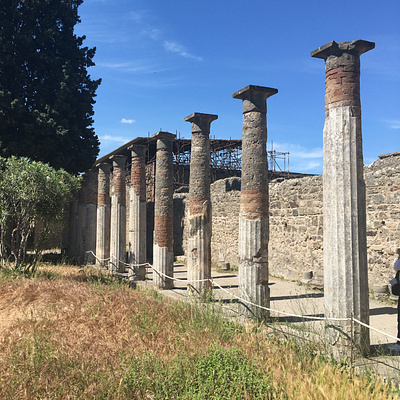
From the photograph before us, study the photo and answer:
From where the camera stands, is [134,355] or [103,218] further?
[103,218]

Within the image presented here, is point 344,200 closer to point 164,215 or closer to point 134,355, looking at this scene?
point 134,355

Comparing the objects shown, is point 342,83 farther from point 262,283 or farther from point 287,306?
point 287,306

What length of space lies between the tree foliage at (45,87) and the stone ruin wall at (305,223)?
6.47m

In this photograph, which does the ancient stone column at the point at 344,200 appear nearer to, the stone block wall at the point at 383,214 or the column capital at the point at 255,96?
the column capital at the point at 255,96

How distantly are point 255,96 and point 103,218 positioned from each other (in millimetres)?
10989

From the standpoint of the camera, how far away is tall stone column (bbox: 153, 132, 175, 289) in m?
11.0

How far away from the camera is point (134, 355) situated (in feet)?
14.9

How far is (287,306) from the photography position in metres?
8.95

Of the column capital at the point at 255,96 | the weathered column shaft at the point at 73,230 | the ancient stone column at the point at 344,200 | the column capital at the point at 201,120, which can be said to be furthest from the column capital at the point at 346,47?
the weathered column shaft at the point at 73,230

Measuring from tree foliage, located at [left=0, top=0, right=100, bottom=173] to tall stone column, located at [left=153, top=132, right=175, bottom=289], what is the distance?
6499 mm

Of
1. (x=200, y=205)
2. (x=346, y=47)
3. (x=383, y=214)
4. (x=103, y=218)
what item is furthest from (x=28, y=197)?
(x=383, y=214)

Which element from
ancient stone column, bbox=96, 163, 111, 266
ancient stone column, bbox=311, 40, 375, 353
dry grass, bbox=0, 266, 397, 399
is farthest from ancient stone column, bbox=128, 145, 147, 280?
ancient stone column, bbox=311, 40, 375, 353

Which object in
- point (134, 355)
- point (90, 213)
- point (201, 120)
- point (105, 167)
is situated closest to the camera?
point (134, 355)

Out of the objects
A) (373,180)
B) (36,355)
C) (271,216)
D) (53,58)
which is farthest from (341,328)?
(53,58)
